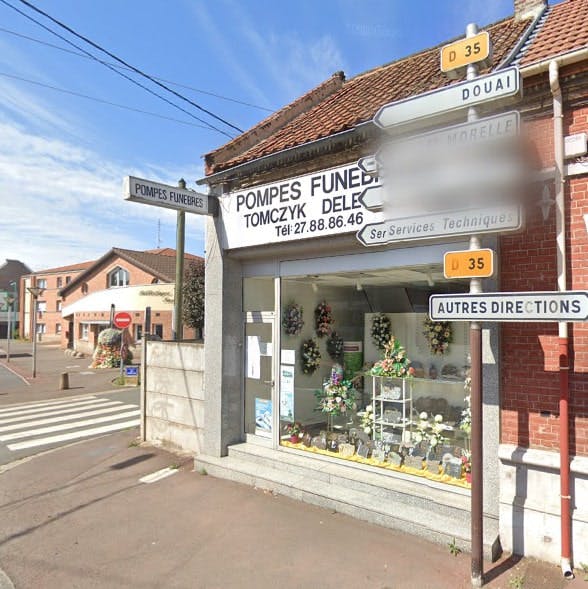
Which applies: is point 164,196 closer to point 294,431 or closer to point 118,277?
point 294,431

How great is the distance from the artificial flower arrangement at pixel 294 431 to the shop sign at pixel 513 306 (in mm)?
3666

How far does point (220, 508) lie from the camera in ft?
17.8

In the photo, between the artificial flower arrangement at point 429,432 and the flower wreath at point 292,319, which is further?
the flower wreath at point 292,319

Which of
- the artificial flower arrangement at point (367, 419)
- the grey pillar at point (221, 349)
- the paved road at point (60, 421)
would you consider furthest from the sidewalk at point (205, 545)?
the paved road at point (60, 421)

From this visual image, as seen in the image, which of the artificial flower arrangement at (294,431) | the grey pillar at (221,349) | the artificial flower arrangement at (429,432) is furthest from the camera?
the grey pillar at (221,349)

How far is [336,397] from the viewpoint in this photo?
7004 mm

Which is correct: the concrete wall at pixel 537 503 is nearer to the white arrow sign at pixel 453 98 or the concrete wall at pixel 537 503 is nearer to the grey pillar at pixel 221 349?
the white arrow sign at pixel 453 98

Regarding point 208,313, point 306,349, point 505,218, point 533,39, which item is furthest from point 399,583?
point 533,39

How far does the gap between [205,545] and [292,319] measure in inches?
134

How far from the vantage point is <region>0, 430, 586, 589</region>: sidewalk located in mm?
3936

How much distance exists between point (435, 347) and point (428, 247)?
76.8 inches

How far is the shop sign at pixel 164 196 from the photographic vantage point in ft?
18.9

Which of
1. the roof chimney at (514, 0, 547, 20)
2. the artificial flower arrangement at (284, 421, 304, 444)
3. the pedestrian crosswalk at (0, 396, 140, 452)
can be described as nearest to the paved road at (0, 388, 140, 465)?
the pedestrian crosswalk at (0, 396, 140, 452)

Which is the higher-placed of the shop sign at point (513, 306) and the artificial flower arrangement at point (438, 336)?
the shop sign at point (513, 306)
